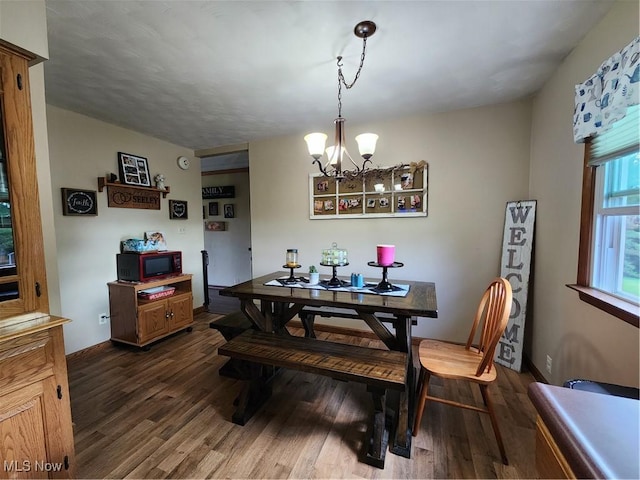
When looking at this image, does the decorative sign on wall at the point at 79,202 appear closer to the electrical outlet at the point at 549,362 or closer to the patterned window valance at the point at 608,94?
the patterned window valance at the point at 608,94

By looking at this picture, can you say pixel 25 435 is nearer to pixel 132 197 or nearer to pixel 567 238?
pixel 132 197

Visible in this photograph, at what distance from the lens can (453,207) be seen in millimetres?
2721

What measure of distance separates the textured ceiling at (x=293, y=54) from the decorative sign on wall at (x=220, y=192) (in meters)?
2.66

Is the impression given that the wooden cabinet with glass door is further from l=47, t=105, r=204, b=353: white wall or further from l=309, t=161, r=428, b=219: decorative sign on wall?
l=309, t=161, r=428, b=219: decorative sign on wall

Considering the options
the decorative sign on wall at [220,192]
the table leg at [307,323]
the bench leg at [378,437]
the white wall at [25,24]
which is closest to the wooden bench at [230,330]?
the table leg at [307,323]

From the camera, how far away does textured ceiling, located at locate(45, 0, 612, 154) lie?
1.38 metres

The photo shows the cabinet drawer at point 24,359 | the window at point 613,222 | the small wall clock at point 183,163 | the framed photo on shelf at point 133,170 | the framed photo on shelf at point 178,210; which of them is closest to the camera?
the cabinet drawer at point 24,359

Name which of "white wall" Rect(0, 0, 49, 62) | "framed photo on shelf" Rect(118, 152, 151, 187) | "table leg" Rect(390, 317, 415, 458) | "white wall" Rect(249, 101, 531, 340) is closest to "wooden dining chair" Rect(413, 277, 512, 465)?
"table leg" Rect(390, 317, 415, 458)

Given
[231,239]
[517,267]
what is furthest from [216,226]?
[517,267]

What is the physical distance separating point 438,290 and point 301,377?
5.33ft

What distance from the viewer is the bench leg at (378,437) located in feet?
4.78

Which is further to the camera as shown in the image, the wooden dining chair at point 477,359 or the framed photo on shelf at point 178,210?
the framed photo on shelf at point 178,210

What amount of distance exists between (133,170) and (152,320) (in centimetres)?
171

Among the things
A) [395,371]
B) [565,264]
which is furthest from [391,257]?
[565,264]
